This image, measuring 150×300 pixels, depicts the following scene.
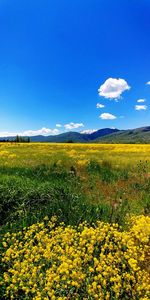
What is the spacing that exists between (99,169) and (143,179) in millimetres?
4274

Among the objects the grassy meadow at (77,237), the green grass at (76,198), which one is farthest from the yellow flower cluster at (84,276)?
the green grass at (76,198)

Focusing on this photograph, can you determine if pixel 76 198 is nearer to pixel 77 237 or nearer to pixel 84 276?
pixel 77 237

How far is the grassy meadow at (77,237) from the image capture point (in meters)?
5.73

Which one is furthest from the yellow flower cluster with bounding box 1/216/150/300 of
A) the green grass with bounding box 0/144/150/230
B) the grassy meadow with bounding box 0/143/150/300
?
the green grass with bounding box 0/144/150/230

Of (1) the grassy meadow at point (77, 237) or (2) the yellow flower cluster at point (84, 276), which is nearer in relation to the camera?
(2) the yellow flower cluster at point (84, 276)

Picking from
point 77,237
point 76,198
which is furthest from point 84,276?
point 76,198

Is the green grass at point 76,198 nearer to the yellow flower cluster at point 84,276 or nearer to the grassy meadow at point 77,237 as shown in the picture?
the grassy meadow at point 77,237

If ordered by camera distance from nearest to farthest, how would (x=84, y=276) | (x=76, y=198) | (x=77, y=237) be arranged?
(x=84, y=276) → (x=77, y=237) → (x=76, y=198)

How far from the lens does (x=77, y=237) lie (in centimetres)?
739

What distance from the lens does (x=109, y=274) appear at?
5.91 meters

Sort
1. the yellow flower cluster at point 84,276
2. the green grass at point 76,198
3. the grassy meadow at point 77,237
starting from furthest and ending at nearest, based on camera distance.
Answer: the green grass at point 76,198
the grassy meadow at point 77,237
the yellow flower cluster at point 84,276

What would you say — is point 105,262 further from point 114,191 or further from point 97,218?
point 114,191

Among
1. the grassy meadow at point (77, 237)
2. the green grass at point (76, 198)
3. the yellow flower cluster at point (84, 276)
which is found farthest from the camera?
the green grass at point (76, 198)

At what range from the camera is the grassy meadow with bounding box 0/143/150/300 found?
573cm
